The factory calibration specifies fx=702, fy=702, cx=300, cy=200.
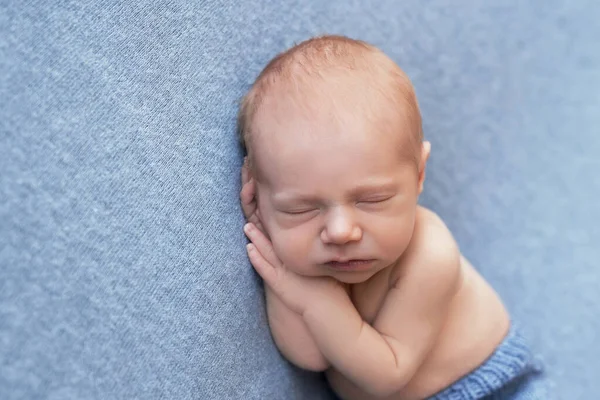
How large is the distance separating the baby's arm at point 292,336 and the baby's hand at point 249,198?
82 millimetres

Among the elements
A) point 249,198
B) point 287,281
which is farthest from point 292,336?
point 249,198

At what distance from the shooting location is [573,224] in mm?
1105

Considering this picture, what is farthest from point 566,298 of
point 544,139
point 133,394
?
point 133,394

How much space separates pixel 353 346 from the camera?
2.64 ft

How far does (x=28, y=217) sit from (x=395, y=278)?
44cm

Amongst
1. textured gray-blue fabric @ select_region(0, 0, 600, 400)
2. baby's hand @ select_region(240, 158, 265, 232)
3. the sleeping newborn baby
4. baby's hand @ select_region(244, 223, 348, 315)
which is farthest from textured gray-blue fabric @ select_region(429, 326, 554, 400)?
baby's hand @ select_region(240, 158, 265, 232)

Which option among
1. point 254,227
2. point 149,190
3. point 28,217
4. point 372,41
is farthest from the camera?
point 372,41

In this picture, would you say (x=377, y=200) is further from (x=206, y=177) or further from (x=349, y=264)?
(x=206, y=177)

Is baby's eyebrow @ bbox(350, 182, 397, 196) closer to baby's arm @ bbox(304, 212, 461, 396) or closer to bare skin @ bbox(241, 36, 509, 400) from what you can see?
bare skin @ bbox(241, 36, 509, 400)

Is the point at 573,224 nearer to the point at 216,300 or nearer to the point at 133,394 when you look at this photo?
the point at 216,300

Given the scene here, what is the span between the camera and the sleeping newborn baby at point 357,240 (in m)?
0.73

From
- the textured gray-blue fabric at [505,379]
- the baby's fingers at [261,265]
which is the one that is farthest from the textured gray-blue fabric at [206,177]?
the textured gray-blue fabric at [505,379]

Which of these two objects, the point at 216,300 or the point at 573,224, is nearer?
the point at 216,300

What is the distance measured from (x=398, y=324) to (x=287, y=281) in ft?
0.47
